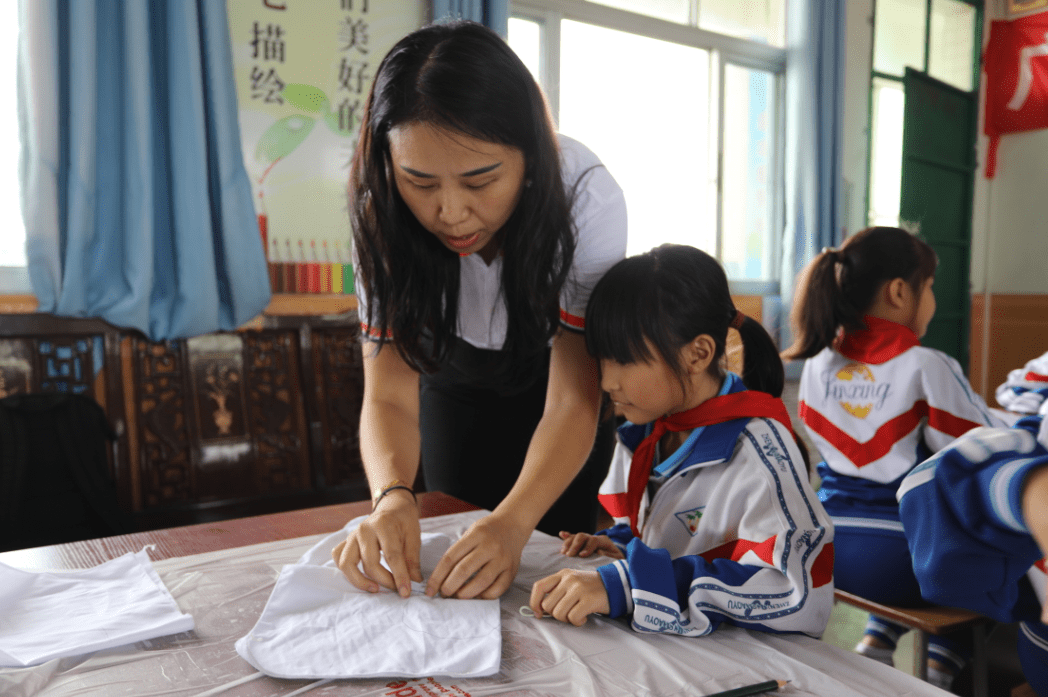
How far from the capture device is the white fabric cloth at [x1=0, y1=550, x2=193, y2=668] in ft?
2.06

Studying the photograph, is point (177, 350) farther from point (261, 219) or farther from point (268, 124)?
point (268, 124)

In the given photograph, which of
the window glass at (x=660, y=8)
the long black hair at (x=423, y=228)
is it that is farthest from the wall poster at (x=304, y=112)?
the long black hair at (x=423, y=228)

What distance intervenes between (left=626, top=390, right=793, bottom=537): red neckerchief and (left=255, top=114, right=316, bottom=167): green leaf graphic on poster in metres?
1.94

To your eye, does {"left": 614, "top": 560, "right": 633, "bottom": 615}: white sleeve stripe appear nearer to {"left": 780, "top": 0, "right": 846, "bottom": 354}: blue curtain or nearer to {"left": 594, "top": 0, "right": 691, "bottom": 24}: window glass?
{"left": 594, "top": 0, "right": 691, "bottom": 24}: window glass

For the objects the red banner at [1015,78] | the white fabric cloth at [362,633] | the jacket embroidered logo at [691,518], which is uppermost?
the red banner at [1015,78]

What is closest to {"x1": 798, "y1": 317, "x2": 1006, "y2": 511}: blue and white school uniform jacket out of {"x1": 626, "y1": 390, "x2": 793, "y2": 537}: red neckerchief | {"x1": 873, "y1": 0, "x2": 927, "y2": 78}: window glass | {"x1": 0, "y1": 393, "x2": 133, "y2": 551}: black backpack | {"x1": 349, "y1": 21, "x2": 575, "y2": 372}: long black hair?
{"x1": 626, "y1": 390, "x2": 793, "y2": 537}: red neckerchief

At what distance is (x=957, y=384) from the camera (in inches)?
60.1

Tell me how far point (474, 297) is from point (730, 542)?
57 cm

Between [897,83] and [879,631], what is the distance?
3.86 metres

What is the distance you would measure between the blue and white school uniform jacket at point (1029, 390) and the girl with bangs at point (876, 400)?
273mm

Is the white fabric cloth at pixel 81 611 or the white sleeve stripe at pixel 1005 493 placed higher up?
the white sleeve stripe at pixel 1005 493

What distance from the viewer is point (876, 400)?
1598mm

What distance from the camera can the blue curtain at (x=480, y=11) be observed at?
2654mm

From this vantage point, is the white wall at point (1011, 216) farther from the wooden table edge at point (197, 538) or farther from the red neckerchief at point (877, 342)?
the wooden table edge at point (197, 538)
